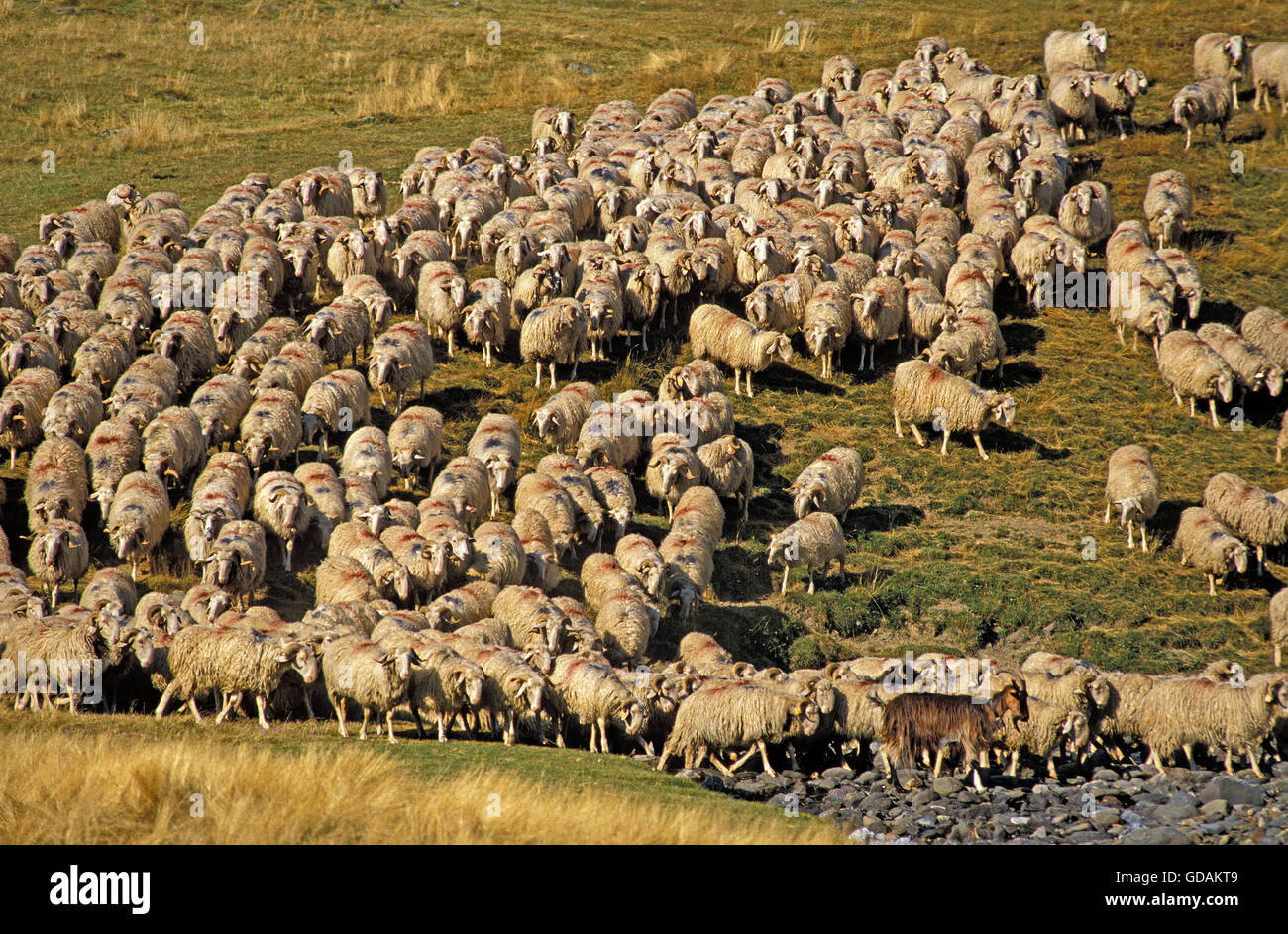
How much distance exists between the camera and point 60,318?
64.3 ft

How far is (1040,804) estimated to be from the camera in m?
12.0

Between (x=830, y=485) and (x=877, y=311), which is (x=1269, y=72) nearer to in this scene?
(x=877, y=311)

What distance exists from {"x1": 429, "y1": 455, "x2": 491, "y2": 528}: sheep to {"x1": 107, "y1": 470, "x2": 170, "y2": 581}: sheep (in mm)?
3541

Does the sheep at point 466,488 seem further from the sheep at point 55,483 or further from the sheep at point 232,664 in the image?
the sheep at point 55,483

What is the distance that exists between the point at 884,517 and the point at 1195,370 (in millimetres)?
6459

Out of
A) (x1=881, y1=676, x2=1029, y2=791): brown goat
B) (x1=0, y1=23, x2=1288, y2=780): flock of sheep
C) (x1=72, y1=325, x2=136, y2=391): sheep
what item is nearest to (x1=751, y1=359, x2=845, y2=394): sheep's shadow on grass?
(x1=0, y1=23, x2=1288, y2=780): flock of sheep

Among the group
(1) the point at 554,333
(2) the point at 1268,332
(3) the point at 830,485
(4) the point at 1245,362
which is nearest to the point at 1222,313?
(2) the point at 1268,332

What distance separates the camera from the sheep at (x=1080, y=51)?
32812mm

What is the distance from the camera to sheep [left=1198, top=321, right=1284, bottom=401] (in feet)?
65.7

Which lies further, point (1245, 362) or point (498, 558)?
point (1245, 362)

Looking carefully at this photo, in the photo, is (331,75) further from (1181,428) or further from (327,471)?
(1181,428)

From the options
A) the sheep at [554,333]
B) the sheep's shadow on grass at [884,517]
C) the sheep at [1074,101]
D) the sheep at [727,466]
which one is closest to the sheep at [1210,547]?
the sheep's shadow on grass at [884,517]

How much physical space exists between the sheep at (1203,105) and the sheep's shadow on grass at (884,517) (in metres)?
16.9

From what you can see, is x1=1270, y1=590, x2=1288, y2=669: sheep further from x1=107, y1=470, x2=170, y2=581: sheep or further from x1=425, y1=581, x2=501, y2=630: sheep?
x1=107, y1=470, x2=170, y2=581: sheep
